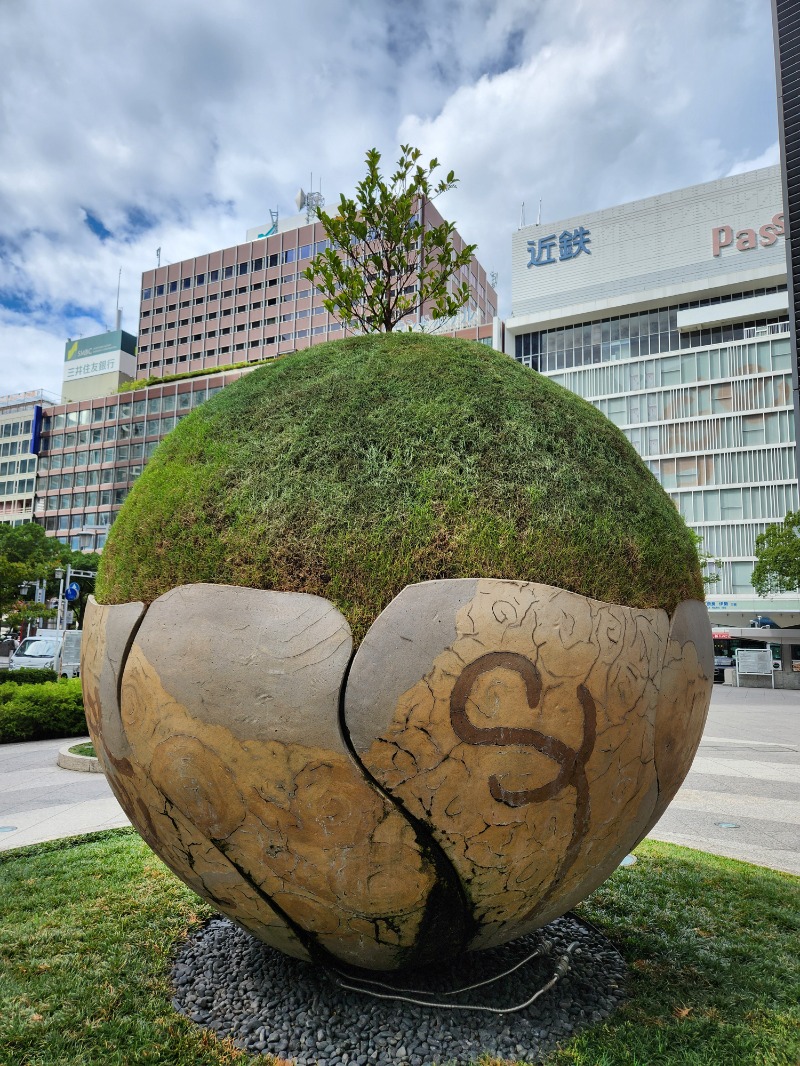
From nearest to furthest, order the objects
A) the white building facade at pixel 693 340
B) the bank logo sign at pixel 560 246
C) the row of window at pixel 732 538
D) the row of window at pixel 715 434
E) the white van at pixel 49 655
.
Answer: the white van at pixel 49 655
the row of window at pixel 732 538
the white building facade at pixel 693 340
the row of window at pixel 715 434
the bank logo sign at pixel 560 246

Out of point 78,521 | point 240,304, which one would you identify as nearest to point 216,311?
point 240,304

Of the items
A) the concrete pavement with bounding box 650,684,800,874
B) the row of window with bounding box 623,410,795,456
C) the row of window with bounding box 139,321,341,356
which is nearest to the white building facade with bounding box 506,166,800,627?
the row of window with bounding box 623,410,795,456

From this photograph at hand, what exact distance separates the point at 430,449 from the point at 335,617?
30.6 inches

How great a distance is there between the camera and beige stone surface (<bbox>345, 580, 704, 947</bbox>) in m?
2.51

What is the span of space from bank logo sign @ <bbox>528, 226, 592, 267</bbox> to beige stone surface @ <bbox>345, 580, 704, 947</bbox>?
65587mm

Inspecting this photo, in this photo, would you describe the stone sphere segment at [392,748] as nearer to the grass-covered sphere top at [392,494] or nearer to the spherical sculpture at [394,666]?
the spherical sculpture at [394,666]

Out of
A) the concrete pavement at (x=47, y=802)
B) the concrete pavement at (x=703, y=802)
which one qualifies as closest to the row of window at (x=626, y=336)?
the concrete pavement at (x=703, y=802)

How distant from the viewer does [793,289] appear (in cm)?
3791

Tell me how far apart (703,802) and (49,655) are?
830 inches

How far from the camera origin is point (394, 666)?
2.51 meters

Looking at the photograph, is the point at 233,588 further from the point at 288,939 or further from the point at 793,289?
the point at 793,289

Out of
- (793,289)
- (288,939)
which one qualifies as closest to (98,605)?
(288,939)

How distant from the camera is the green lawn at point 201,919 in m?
3.01

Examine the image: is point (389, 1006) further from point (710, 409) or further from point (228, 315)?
point (228, 315)
